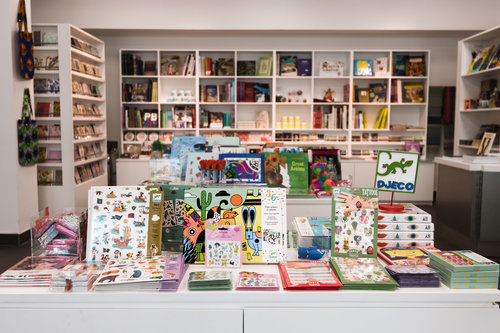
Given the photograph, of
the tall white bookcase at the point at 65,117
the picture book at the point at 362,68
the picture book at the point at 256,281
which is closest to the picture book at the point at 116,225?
the picture book at the point at 256,281

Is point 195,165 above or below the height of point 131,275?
above

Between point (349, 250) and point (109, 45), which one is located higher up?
point (109, 45)

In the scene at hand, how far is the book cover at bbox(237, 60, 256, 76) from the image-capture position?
7.57m

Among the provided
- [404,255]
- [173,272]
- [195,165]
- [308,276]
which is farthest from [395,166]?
[195,165]

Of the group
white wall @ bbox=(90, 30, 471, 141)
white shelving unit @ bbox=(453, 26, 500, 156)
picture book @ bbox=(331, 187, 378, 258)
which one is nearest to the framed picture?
white wall @ bbox=(90, 30, 471, 141)

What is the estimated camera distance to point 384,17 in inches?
283

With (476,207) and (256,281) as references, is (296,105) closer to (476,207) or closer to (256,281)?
(476,207)

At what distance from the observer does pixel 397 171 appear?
244 centimetres

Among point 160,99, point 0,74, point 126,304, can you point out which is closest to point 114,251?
point 126,304

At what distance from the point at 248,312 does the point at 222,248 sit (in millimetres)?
354

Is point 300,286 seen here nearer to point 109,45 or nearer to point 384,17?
point 384,17

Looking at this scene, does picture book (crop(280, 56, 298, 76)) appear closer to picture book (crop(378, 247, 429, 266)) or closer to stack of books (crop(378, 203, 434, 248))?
stack of books (crop(378, 203, 434, 248))

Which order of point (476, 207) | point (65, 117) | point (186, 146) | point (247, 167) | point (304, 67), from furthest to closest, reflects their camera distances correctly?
point (304, 67)
point (65, 117)
point (476, 207)
point (186, 146)
point (247, 167)

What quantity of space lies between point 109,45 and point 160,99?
1.37 m
